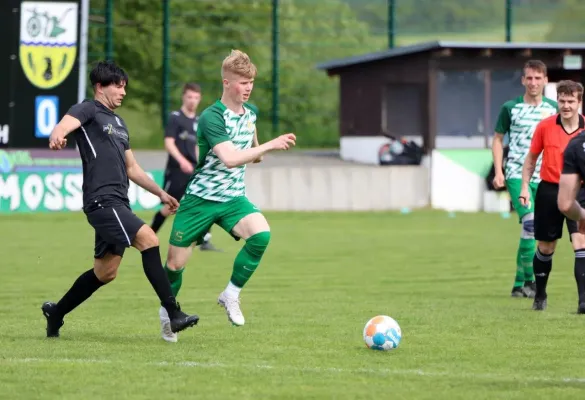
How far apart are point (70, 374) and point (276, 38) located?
27.5 meters

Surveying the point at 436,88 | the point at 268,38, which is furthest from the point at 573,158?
the point at 268,38

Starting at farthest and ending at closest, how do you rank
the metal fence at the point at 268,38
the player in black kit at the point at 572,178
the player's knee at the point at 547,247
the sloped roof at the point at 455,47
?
the metal fence at the point at 268,38
the sloped roof at the point at 455,47
the player's knee at the point at 547,247
the player in black kit at the point at 572,178

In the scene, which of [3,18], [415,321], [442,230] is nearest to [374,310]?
[415,321]

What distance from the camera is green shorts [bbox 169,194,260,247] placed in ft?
31.3

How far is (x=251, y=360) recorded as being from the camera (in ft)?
27.2

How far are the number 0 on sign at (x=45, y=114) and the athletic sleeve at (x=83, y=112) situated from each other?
1685 centimetres

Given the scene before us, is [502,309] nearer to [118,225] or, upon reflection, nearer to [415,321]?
[415,321]

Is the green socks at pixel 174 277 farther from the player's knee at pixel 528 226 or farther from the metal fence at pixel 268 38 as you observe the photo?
the metal fence at pixel 268 38

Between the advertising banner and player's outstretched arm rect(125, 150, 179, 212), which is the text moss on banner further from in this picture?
player's outstretched arm rect(125, 150, 179, 212)

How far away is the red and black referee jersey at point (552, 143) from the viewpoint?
441 inches

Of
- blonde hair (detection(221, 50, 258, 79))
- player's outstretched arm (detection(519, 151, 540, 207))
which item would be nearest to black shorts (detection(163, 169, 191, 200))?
player's outstretched arm (detection(519, 151, 540, 207))

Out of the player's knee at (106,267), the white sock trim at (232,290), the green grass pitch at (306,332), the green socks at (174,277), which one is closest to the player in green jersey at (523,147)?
the green grass pitch at (306,332)

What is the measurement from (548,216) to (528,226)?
4.69ft

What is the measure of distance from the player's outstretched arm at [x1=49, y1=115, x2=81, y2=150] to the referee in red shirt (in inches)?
165
